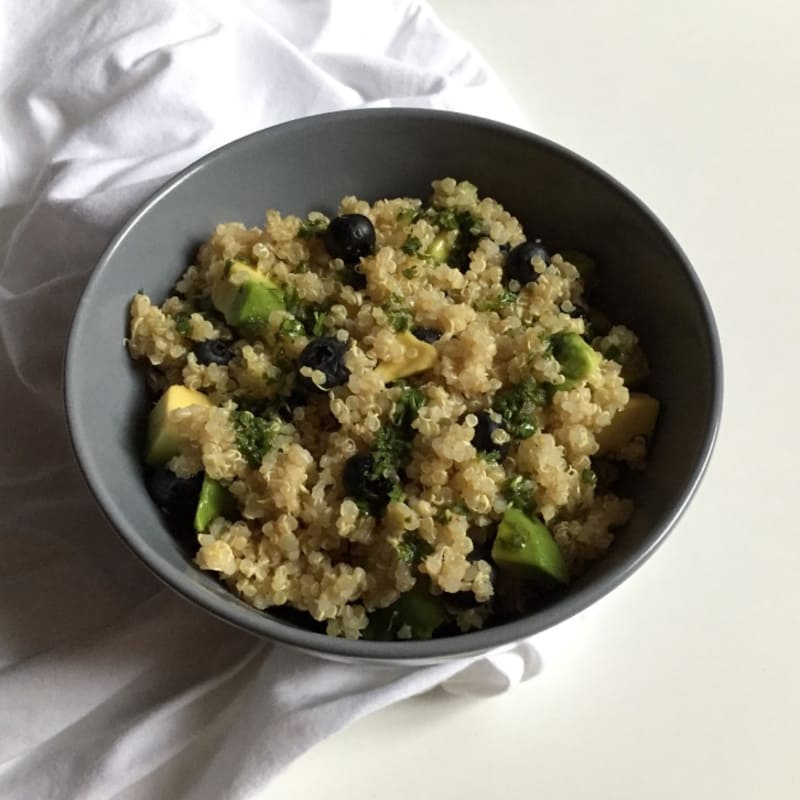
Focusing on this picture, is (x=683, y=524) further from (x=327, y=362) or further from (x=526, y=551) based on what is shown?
(x=327, y=362)

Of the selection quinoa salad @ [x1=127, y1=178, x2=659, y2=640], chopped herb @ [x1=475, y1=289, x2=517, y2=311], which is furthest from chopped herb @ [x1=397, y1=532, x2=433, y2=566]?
chopped herb @ [x1=475, y1=289, x2=517, y2=311]

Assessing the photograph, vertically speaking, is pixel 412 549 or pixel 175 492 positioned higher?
pixel 412 549

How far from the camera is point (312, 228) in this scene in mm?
993

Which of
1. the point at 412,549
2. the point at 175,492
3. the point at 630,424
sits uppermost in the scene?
the point at 630,424

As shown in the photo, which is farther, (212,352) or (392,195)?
(392,195)

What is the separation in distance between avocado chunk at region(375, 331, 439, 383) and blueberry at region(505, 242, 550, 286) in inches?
5.3

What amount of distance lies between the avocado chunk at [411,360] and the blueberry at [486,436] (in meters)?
0.07

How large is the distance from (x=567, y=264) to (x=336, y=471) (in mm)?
318

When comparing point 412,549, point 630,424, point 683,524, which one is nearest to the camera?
point 412,549

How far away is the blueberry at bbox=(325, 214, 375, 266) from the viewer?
0.95 m

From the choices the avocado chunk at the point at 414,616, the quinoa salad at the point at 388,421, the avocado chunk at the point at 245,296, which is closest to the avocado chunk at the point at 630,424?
the quinoa salad at the point at 388,421

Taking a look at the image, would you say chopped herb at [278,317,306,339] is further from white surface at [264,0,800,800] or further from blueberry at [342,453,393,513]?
white surface at [264,0,800,800]

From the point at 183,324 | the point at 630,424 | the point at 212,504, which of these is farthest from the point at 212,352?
the point at 630,424

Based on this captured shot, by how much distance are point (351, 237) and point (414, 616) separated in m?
0.36
